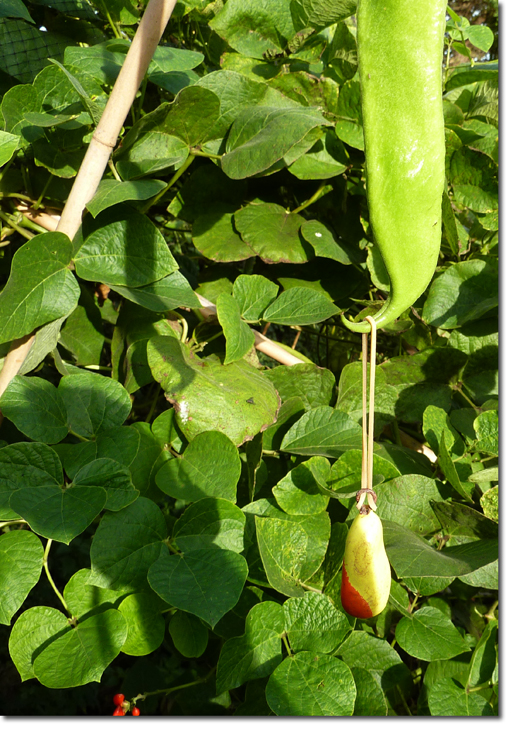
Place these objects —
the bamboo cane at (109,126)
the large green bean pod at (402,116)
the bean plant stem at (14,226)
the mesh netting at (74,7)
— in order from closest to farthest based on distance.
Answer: the large green bean pod at (402,116), the bamboo cane at (109,126), the bean plant stem at (14,226), the mesh netting at (74,7)

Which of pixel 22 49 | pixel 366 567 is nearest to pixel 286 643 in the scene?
pixel 366 567

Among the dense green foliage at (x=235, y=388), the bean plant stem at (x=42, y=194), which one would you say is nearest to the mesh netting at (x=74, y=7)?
the dense green foliage at (x=235, y=388)

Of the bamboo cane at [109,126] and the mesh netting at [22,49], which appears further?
the mesh netting at [22,49]

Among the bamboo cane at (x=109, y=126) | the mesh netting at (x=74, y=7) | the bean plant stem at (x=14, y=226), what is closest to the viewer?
the bamboo cane at (x=109, y=126)

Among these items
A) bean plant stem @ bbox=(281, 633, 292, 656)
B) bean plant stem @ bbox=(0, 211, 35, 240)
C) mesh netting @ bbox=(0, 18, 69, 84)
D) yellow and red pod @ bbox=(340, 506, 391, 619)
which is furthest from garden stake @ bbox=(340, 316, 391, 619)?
mesh netting @ bbox=(0, 18, 69, 84)

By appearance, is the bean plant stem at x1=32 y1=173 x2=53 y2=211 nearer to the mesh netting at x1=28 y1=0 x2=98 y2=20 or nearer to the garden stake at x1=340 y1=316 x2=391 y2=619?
the mesh netting at x1=28 y1=0 x2=98 y2=20

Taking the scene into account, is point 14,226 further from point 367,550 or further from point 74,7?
point 367,550

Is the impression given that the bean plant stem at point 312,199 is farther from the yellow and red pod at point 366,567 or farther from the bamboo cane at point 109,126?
the yellow and red pod at point 366,567
